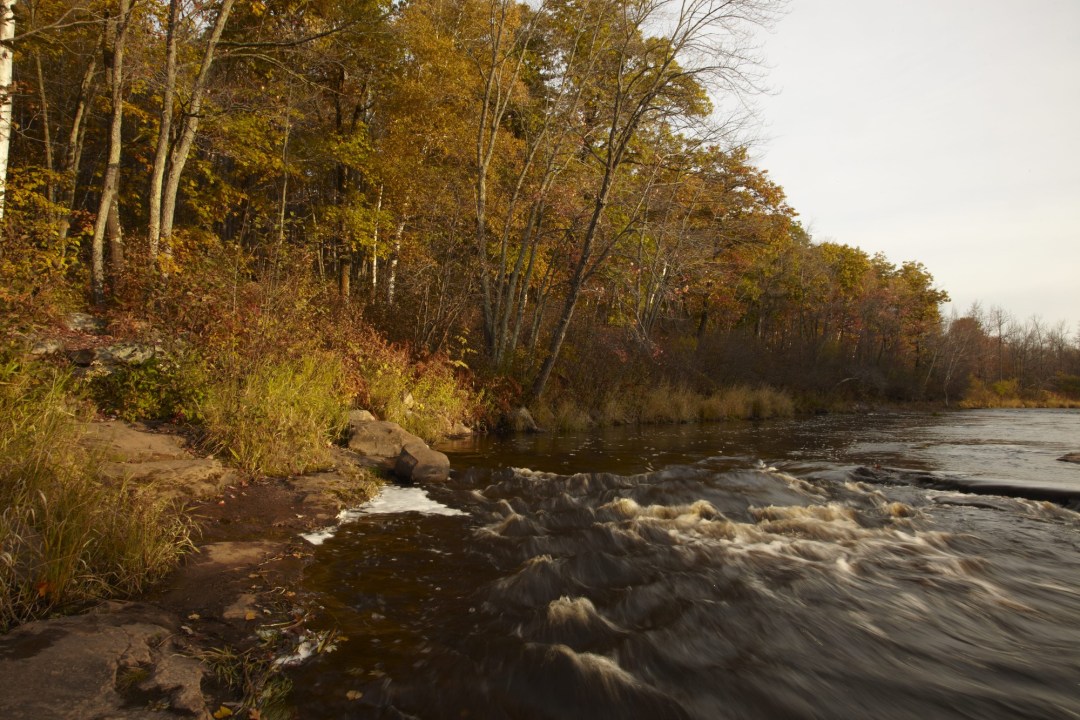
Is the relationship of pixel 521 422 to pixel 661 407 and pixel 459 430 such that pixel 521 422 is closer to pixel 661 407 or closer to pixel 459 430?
pixel 459 430

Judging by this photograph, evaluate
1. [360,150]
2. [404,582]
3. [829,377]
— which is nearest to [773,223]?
[829,377]

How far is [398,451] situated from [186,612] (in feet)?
18.0

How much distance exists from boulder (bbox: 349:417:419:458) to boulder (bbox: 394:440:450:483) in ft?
1.67

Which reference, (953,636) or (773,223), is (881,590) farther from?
(773,223)

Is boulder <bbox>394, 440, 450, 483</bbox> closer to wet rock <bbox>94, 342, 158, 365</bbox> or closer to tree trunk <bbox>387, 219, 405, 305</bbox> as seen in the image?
wet rock <bbox>94, 342, 158, 365</bbox>

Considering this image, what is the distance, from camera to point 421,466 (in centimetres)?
Result: 806

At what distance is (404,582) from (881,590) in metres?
3.87

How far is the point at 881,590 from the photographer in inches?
186

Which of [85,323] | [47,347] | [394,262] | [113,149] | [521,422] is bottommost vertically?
[521,422]

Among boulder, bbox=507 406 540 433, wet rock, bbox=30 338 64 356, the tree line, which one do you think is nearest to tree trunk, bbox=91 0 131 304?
the tree line

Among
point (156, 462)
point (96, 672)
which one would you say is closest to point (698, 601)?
point (96, 672)

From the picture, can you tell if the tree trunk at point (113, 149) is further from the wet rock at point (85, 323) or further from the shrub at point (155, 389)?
the shrub at point (155, 389)

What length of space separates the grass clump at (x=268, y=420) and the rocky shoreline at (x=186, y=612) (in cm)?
29

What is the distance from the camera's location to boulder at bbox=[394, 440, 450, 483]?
8.02 meters
